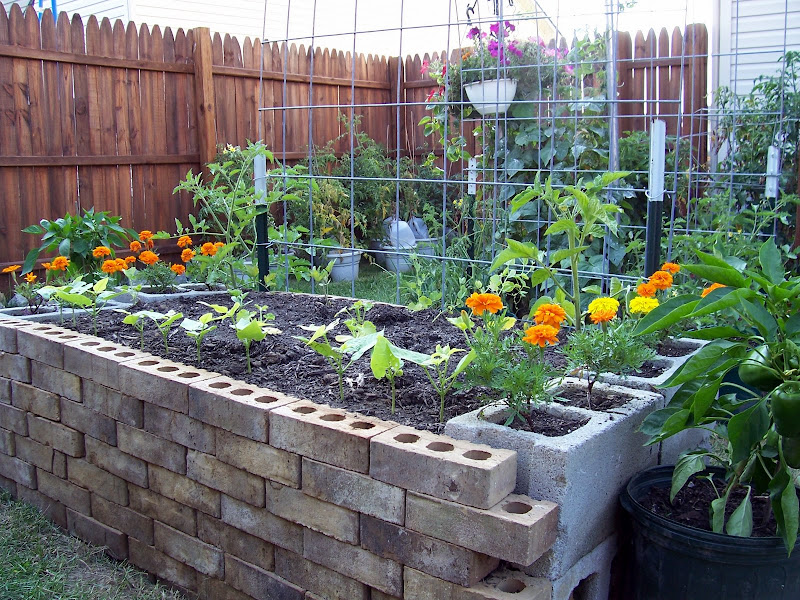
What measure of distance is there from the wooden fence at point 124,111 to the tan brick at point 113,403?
3379 millimetres

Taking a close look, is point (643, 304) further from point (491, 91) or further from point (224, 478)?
point (491, 91)

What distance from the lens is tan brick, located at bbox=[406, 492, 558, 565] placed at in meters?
1.44

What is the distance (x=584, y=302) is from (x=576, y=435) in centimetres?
233

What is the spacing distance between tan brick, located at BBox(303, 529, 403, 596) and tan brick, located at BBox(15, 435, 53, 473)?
1.29 m

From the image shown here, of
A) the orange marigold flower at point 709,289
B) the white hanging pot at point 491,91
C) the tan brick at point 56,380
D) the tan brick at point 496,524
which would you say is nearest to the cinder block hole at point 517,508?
the tan brick at point 496,524

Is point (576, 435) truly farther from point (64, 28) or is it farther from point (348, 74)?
point (348, 74)

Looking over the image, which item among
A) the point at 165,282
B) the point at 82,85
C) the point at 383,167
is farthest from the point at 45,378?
the point at 383,167

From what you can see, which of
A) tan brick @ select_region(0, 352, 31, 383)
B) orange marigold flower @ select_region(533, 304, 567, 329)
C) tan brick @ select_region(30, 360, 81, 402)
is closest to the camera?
orange marigold flower @ select_region(533, 304, 567, 329)

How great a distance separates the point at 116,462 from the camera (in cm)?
235

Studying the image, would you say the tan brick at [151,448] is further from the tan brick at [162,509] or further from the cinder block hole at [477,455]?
the cinder block hole at [477,455]

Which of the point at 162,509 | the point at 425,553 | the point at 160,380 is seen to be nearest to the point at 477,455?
the point at 425,553

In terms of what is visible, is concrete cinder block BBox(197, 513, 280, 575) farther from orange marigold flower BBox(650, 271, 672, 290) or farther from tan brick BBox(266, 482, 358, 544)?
orange marigold flower BBox(650, 271, 672, 290)

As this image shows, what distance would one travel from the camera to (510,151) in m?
4.83

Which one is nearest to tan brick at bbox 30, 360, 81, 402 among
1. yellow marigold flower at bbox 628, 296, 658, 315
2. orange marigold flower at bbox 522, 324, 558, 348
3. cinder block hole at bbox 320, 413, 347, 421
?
cinder block hole at bbox 320, 413, 347, 421
